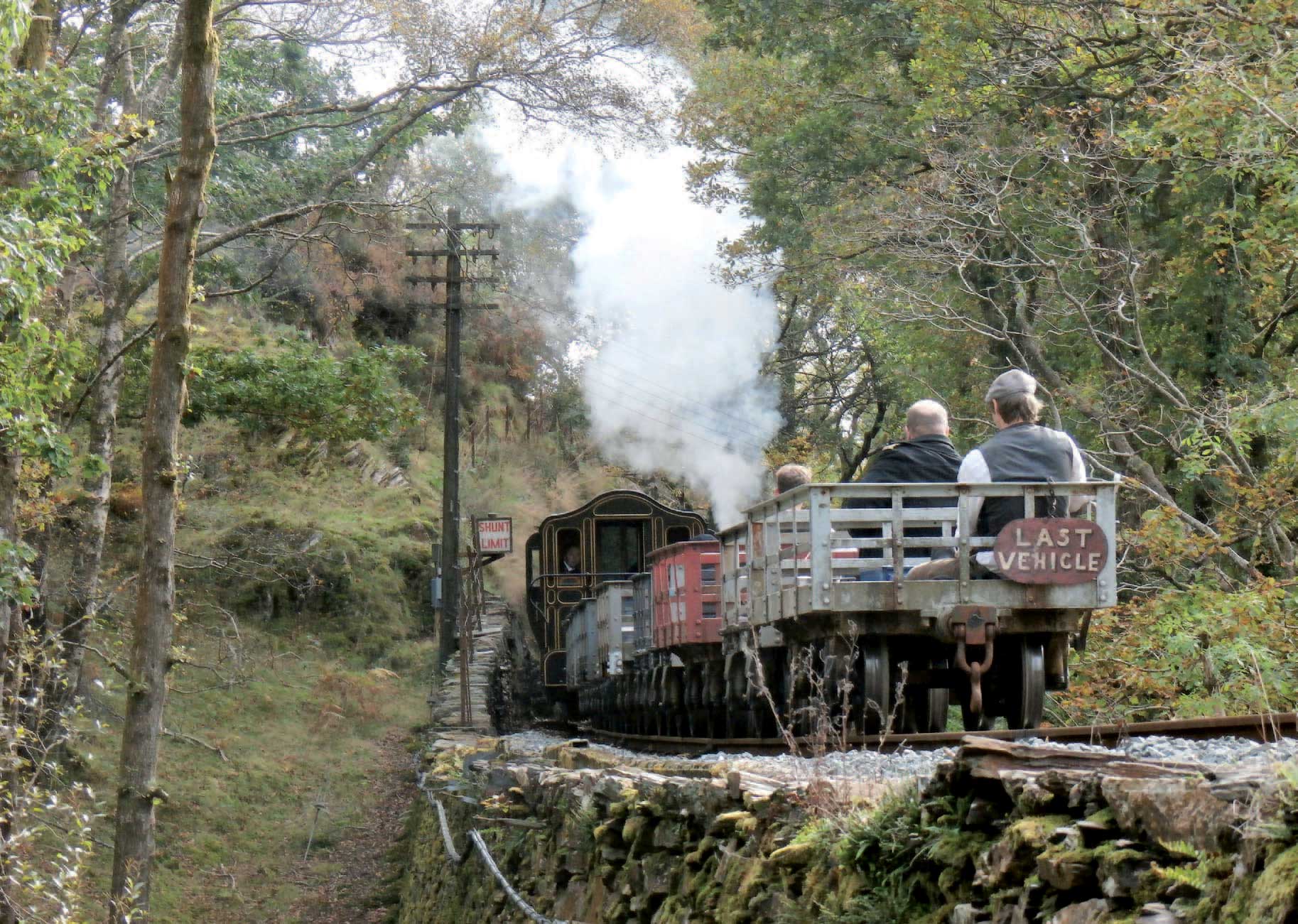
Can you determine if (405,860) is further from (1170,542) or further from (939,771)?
(939,771)

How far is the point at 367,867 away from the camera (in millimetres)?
16969

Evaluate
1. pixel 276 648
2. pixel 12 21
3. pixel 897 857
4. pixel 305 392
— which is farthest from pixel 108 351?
pixel 897 857

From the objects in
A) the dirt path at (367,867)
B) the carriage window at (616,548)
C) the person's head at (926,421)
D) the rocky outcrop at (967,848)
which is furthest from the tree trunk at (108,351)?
the carriage window at (616,548)

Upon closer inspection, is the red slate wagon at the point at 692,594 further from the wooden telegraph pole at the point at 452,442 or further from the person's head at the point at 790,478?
the wooden telegraph pole at the point at 452,442

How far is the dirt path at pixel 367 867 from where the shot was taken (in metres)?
15.4

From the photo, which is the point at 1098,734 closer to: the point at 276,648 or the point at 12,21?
the point at 12,21

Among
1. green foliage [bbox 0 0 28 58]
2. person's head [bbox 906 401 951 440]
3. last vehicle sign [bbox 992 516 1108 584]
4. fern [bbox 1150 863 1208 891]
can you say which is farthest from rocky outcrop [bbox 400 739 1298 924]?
green foliage [bbox 0 0 28 58]

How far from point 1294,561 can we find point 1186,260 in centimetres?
498

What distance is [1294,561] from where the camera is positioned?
13.8 metres

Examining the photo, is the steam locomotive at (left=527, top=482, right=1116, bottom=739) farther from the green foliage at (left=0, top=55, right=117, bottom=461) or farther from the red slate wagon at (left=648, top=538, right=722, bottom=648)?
the green foliage at (left=0, top=55, right=117, bottom=461)

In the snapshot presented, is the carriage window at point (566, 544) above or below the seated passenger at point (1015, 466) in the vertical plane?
above

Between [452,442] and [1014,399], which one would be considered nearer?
[1014,399]

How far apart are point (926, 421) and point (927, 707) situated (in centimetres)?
192

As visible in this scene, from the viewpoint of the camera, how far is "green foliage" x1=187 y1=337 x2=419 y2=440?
1703cm
